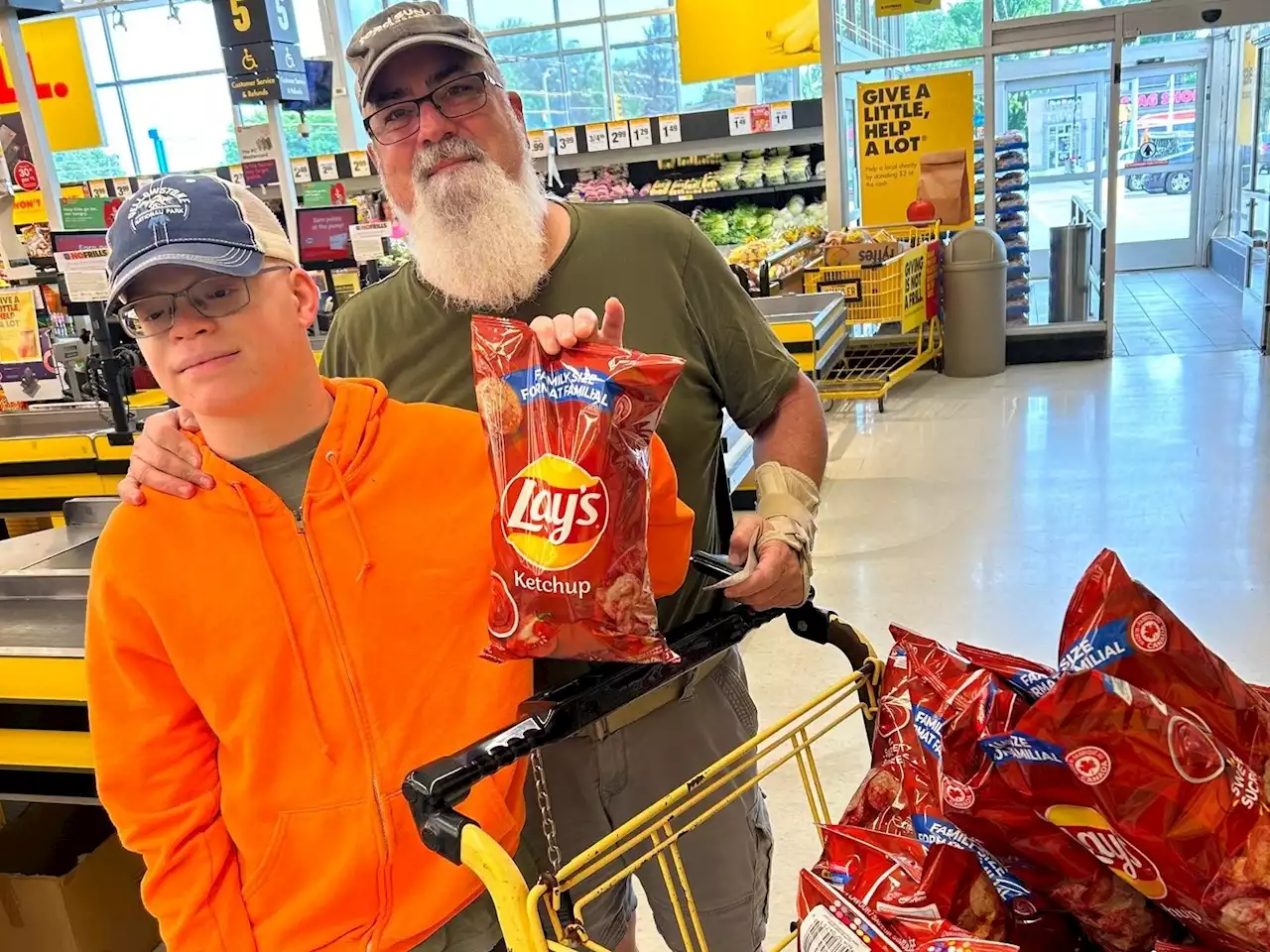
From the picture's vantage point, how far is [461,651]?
3.91 feet

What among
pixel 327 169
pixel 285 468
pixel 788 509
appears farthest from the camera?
pixel 327 169

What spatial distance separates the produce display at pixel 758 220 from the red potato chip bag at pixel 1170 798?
757 cm

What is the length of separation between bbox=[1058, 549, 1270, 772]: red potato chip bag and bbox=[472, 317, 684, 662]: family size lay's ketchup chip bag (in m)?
0.41

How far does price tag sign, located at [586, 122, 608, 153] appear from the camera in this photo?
857cm

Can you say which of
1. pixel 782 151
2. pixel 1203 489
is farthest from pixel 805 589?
pixel 782 151

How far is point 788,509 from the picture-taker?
1298mm

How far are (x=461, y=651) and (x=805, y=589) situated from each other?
43 centimetres

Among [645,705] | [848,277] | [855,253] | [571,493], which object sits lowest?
[645,705]

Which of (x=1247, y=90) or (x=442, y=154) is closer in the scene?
(x=442, y=154)

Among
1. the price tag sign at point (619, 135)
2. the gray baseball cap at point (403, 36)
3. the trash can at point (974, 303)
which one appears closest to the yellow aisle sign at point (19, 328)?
the gray baseball cap at point (403, 36)

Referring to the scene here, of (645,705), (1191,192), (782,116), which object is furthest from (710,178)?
(645,705)

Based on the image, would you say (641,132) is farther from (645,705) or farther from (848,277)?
(645,705)

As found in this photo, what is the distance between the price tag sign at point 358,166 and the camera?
9203mm

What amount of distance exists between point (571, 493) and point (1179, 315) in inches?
385
